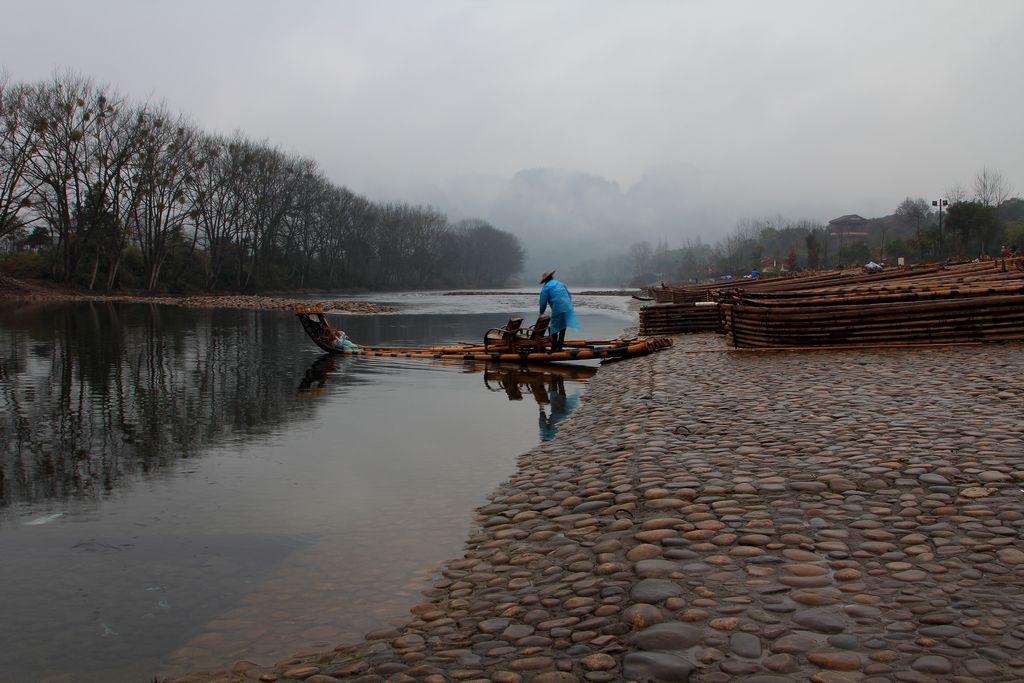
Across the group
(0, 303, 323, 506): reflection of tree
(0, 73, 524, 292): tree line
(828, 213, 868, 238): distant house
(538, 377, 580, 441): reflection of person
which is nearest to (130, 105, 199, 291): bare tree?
(0, 73, 524, 292): tree line

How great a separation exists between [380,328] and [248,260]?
47774mm

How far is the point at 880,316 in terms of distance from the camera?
41.3ft

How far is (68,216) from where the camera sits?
51.3 m

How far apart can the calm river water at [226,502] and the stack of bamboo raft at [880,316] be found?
3.53m

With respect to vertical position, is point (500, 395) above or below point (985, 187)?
below

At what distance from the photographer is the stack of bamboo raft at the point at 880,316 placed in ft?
39.4

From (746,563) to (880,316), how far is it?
1021 cm

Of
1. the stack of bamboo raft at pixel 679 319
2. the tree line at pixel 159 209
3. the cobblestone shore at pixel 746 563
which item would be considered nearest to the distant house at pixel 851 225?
the tree line at pixel 159 209

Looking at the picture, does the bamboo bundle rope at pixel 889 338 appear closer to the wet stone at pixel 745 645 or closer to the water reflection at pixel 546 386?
the water reflection at pixel 546 386

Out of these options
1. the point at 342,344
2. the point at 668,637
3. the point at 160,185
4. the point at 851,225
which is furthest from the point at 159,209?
the point at 851,225

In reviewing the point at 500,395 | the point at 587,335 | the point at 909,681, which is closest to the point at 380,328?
the point at 587,335

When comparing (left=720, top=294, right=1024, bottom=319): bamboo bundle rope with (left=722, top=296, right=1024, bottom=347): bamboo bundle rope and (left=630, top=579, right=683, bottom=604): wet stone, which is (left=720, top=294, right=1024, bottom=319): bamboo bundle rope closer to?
(left=722, top=296, right=1024, bottom=347): bamboo bundle rope

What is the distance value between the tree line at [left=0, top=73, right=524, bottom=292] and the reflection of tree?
1278 inches

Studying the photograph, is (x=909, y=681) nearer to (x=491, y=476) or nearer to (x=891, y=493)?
(x=891, y=493)
